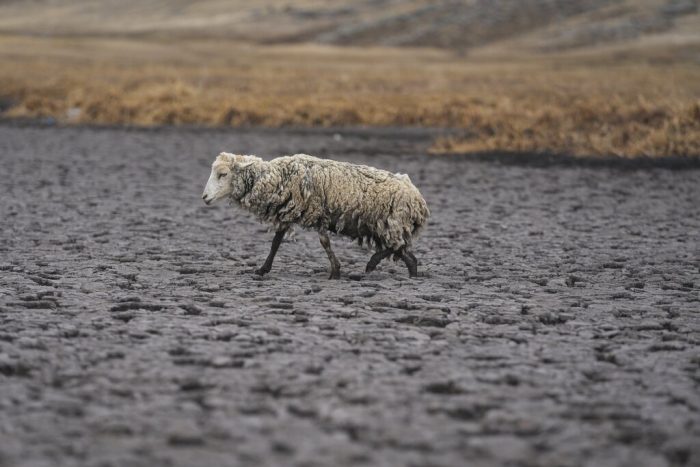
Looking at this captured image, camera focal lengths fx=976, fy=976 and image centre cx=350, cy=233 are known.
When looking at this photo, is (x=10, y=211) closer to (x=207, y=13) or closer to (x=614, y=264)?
(x=614, y=264)

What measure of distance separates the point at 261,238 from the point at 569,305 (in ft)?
18.0

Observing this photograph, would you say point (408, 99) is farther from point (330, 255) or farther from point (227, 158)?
point (330, 255)

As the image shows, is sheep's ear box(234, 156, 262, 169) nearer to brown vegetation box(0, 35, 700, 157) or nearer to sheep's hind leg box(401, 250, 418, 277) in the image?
sheep's hind leg box(401, 250, 418, 277)

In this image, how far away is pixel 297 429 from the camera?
5637 millimetres

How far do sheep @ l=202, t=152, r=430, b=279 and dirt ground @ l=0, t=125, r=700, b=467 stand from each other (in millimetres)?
527

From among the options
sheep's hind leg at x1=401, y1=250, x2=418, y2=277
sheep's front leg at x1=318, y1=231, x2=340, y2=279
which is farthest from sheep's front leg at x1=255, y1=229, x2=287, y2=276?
sheep's hind leg at x1=401, y1=250, x2=418, y2=277

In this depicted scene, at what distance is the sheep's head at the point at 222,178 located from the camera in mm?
10328

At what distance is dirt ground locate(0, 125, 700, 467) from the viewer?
5.48 meters

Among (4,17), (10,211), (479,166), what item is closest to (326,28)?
(4,17)

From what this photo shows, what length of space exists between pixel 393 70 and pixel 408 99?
24.5 m

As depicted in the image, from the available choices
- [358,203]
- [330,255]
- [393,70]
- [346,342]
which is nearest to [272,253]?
[330,255]

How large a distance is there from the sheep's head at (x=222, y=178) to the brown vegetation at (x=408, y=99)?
14.9 metres

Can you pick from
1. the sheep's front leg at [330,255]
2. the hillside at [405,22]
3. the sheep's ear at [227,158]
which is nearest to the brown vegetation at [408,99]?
the sheep's front leg at [330,255]

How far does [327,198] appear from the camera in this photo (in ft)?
33.9
